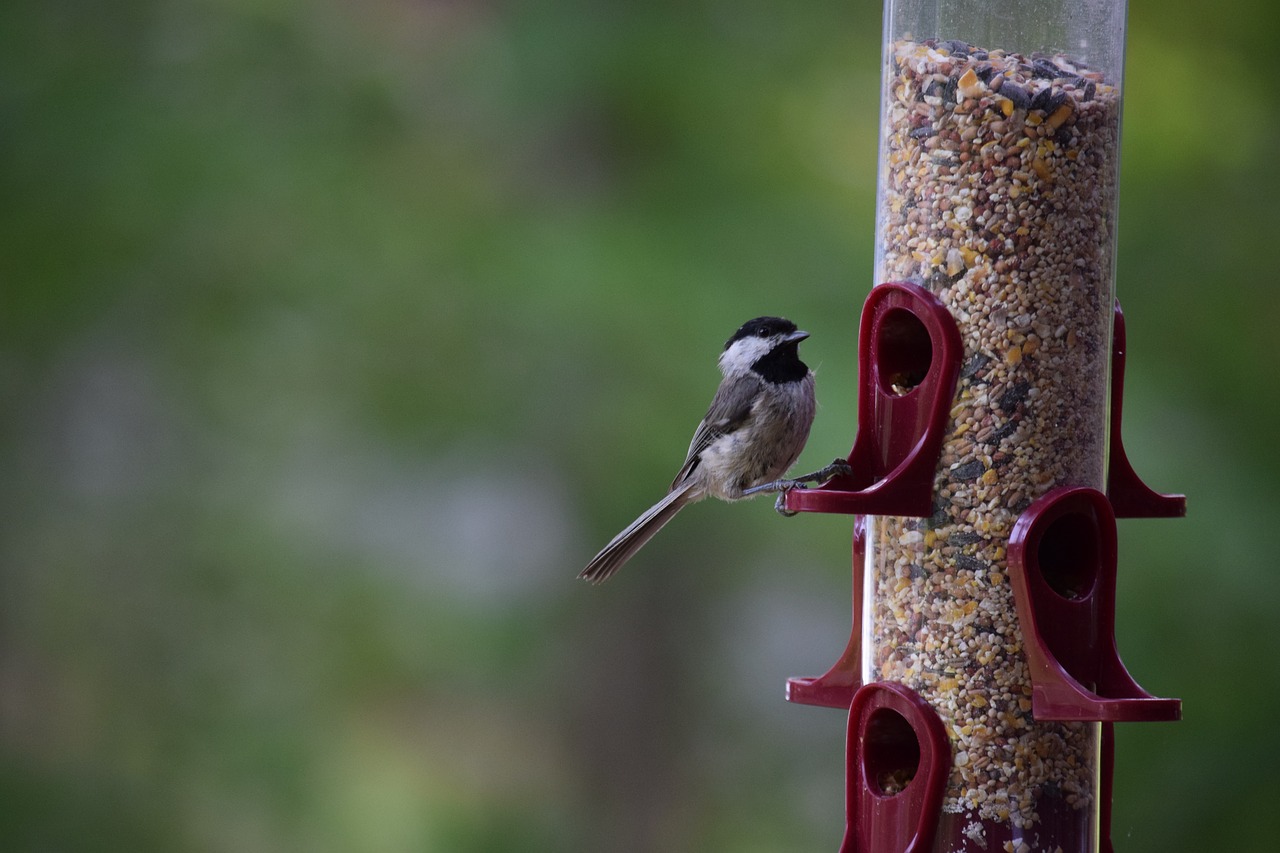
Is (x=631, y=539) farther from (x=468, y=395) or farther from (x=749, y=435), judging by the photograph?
(x=468, y=395)

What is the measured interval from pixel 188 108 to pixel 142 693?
3163 millimetres

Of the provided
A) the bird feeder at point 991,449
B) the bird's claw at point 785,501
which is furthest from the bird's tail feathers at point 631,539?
the bird feeder at point 991,449

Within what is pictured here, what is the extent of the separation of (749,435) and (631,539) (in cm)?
55

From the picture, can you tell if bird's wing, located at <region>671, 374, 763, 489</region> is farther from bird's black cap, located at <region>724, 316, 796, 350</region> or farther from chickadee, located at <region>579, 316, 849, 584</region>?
bird's black cap, located at <region>724, 316, 796, 350</region>

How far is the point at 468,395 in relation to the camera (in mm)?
6855

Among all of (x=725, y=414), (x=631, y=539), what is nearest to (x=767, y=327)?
(x=725, y=414)

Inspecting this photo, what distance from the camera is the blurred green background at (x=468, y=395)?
20.2 feet

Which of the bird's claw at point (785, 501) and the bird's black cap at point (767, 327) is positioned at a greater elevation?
the bird's black cap at point (767, 327)

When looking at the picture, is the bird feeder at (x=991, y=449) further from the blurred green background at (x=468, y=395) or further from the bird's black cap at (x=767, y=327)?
the blurred green background at (x=468, y=395)

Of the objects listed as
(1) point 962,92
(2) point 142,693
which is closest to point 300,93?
(2) point 142,693

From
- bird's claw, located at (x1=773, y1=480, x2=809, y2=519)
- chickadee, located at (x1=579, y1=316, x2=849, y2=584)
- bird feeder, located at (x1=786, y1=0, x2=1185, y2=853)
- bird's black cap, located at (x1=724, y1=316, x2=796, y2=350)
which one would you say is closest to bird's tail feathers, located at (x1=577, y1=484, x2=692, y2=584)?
chickadee, located at (x1=579, y1=316, x2=849, y2=584)

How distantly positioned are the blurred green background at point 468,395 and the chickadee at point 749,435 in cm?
116

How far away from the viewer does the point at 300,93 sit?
273 inches

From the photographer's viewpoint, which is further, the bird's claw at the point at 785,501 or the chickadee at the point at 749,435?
the chickadee at the point at 749,435
